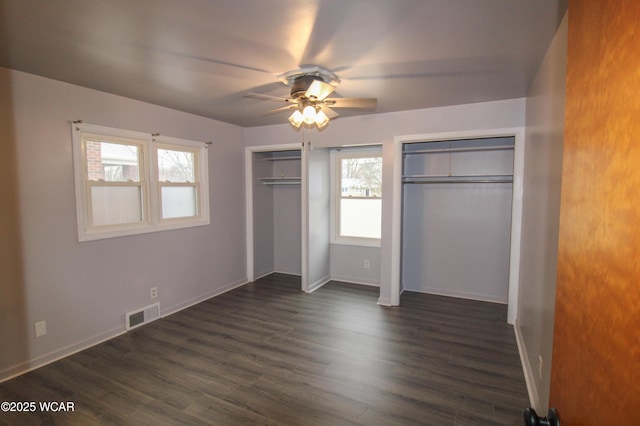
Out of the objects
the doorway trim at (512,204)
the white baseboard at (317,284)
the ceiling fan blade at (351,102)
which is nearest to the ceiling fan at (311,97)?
the ceiling fan blade at (351,102)

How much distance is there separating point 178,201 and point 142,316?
4.65 ft

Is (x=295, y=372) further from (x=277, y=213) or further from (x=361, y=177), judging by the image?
(x=277, y=213)

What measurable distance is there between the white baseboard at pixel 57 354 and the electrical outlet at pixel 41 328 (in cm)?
19

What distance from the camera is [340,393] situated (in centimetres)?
239

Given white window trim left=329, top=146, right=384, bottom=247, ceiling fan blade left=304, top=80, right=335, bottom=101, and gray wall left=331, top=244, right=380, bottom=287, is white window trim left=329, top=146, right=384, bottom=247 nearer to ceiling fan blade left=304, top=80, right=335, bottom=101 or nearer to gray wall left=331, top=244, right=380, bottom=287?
gray wall left=331, top=244, right=380, bottom=287

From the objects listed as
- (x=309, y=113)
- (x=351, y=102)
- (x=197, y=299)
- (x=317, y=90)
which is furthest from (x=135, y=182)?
(x=351, y=102)

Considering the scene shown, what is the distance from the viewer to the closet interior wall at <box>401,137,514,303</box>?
13.4 ft

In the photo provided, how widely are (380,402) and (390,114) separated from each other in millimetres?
3138

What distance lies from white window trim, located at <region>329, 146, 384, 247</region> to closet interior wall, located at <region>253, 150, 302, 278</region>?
625 millimetres

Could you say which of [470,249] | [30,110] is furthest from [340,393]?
[30,110]

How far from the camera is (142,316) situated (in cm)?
353

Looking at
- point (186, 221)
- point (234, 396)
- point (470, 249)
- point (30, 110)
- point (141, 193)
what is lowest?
point (234, 396)

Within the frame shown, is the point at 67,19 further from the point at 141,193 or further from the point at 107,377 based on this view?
the point at 107,377

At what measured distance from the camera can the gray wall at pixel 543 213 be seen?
1794 mm
